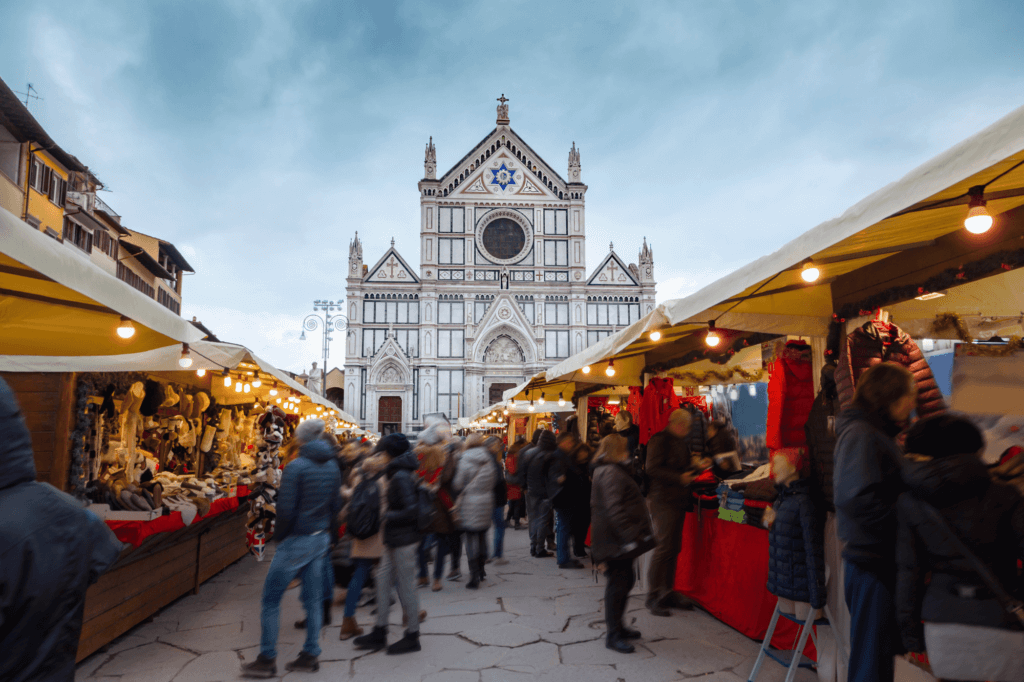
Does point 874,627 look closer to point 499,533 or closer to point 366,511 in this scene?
point 366,511

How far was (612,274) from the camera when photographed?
35.6 m

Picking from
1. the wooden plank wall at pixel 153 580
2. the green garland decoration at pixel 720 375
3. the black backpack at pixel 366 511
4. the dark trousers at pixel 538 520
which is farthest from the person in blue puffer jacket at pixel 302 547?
the green garland decoration at pixel 720 375

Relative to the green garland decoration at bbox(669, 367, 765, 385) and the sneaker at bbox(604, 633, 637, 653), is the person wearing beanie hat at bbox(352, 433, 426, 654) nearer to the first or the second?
the sneaker at bbox(604, 633, 637, 653)

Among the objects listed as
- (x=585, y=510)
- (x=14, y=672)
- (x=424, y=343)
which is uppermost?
(x=424, y=343)

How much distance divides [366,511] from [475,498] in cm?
184

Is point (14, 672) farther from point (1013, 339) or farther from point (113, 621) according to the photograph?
point (1013, 339)

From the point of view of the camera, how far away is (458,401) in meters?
33.0

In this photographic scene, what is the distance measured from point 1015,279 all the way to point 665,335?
8.96 ft

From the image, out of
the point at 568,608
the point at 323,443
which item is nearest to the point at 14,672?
the point at 323,443

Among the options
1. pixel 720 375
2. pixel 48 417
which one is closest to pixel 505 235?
pixel 720 375

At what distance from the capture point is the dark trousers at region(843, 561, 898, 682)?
2.36m

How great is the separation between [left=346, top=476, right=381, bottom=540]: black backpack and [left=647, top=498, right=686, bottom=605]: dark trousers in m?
2.31

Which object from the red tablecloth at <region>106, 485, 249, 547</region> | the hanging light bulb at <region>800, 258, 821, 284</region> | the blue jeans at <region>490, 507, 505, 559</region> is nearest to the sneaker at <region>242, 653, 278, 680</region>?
the red tablecloth at <region>106, 485, 249, 547</region>

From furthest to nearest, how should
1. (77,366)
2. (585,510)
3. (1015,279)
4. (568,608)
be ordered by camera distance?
1. (585,510)
2. (568,608)
3. (77,366)
4. (1015,279)
